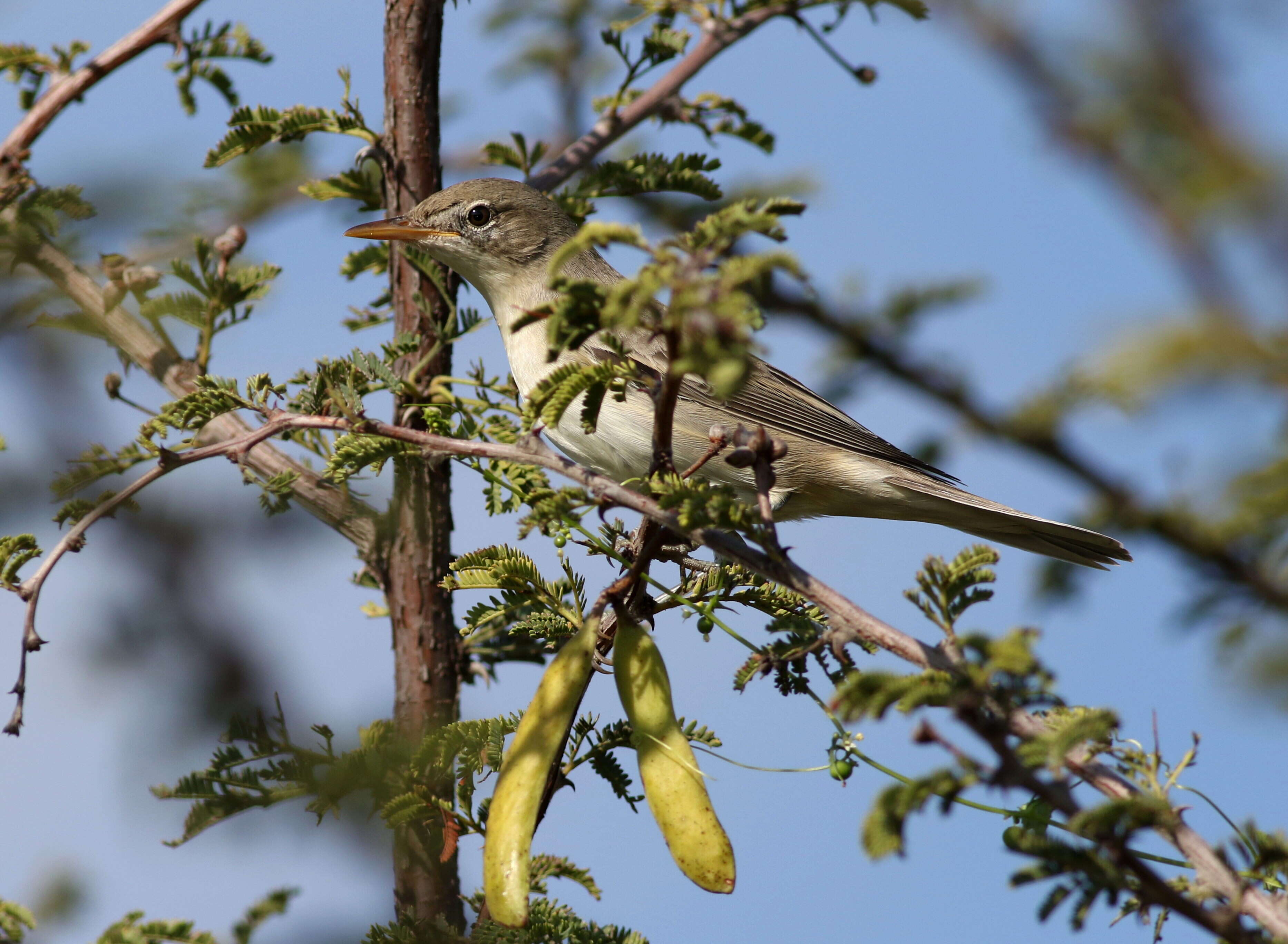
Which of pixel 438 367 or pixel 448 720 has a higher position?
pixel 438 367

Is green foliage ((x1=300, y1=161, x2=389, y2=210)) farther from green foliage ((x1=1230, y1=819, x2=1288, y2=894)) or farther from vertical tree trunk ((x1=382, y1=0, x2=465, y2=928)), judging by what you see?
green foliage ((x1=1230, y1=819, x2=1288, y2=894))

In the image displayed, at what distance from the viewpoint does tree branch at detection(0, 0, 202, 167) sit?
3.86 meters

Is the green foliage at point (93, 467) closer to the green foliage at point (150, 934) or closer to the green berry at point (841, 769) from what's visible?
the green foliage at point (150, 934)

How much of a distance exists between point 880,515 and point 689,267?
3.74 metres

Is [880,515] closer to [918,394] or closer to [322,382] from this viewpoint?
[918,394]

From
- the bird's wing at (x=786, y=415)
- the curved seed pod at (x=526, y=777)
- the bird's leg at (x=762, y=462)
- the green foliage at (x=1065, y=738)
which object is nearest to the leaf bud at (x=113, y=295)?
the bird's wing at (x=786, y=415)

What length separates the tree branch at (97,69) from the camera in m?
3.86

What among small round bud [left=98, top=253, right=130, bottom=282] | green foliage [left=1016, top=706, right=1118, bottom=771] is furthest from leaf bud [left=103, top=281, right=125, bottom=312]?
green foliage [left=1016, top=706, right=1118, bottom=771]

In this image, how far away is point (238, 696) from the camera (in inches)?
59.2

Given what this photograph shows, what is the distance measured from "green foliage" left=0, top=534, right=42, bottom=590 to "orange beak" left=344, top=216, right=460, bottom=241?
209 cm

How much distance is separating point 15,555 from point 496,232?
3.42m

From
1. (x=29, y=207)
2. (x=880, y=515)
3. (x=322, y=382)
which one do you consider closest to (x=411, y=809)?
(x=322, y=382)

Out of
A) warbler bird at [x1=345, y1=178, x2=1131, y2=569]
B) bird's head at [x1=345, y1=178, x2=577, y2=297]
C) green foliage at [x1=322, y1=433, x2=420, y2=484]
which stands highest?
bird's head at [x1=345, y1=178, x2=577, y2=297]

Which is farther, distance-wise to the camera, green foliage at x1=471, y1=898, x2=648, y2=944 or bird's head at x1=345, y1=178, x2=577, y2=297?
bird's head at x1=345, y1=178, x2=577, y2=297
